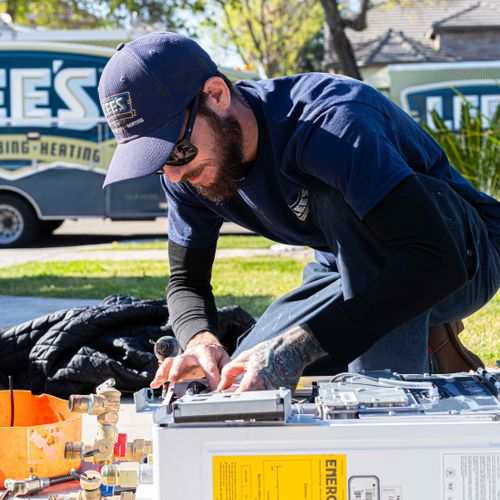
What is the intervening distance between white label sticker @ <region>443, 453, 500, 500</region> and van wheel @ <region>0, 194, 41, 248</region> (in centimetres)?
1165

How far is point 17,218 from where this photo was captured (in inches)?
512

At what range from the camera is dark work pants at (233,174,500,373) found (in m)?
2.46

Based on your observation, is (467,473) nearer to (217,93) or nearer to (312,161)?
(312,161)

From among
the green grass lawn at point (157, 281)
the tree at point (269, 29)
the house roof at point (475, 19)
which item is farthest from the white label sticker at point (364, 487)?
the house roof at point (475, 19)

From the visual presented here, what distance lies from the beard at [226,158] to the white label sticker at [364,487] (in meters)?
0.93

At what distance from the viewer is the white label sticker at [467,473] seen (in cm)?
188

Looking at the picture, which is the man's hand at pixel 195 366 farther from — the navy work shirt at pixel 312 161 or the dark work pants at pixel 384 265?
the navy work shirt at pixel 312 161

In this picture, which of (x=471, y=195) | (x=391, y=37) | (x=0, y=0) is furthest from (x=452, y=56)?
(x=471, y=195)

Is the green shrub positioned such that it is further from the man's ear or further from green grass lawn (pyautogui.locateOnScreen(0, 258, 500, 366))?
the man's ear

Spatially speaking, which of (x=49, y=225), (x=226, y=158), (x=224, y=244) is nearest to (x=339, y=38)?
(x=224, y=244)

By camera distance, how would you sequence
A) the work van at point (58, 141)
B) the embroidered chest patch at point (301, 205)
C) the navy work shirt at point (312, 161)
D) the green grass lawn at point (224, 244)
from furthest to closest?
1. the work van at point (58, 141)
2. the green grass lawn at point (224, 244)
3. the embroidered chest patch at point (301, 205)
4. the navy work shirt at point (312, 161)

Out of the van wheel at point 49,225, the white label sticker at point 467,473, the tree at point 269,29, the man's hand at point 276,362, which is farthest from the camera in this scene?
the tree at point 269,29

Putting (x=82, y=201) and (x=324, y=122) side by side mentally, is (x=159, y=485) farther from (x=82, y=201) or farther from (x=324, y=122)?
(x=82, y=201)

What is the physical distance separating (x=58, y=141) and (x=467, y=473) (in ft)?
37.2
